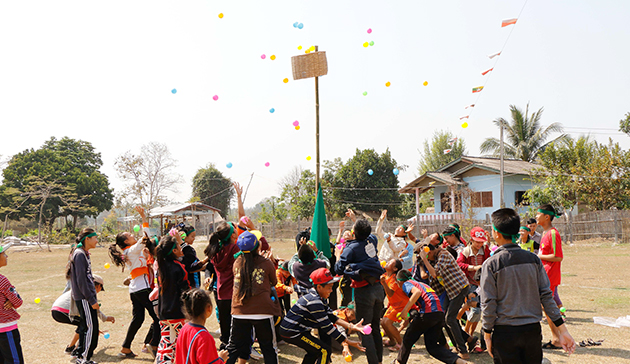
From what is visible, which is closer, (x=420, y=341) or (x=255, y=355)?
(x=255, y=355)

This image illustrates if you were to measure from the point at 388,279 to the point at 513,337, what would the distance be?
2286mm

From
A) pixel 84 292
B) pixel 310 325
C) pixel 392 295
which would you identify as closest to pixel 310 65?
pixel 392 295

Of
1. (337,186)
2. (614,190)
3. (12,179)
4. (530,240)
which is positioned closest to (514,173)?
(614,190)

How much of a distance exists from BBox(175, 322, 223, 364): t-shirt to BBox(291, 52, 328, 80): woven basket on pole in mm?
4707

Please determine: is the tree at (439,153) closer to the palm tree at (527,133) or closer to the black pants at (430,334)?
the palm tree at (527,133)

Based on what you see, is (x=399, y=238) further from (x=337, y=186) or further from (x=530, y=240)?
(x=337, y=186)

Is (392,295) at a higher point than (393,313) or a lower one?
higher

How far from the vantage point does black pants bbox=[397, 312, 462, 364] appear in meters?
4.50

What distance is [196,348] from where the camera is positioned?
326cm

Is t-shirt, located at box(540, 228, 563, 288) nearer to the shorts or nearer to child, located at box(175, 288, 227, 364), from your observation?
the shorts

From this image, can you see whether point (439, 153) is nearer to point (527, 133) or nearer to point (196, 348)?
point (527, 133)

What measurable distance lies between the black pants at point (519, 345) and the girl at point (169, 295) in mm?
3160

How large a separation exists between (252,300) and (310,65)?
4.13 m

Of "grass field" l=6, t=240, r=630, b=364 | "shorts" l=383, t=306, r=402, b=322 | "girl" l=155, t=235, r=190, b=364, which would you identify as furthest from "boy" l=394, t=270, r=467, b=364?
"girl" l=155, t=235, r=190, b=364
